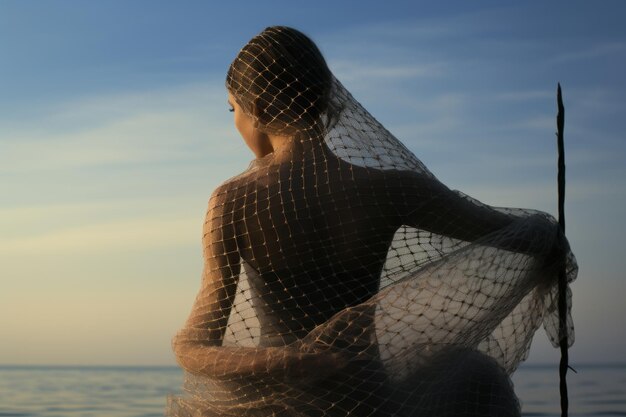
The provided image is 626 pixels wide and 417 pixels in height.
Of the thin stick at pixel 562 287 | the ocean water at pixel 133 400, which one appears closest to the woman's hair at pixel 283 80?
the thin stick at pixel 562 287

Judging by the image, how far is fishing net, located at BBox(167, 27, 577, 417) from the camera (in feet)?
9.47

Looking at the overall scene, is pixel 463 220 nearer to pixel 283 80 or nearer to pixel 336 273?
pixel 336 273

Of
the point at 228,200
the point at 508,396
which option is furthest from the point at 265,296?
the point at 508,396

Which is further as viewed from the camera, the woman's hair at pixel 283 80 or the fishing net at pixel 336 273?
the woman's hair at pixel 283 80

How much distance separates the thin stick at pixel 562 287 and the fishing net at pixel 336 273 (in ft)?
0.31

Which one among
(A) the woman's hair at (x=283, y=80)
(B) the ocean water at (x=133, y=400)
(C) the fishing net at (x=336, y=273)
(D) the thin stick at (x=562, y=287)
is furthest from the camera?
(B) the ocean water at (x=133, y=400)

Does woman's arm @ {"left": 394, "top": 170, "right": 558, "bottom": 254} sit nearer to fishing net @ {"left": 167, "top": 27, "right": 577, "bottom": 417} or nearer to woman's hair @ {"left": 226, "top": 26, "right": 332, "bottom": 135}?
fishing net @ {"left": 167, "top": 27, "right": 577, "bottom": 417}

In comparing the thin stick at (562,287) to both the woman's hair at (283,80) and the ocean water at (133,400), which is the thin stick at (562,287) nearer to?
the woman's hair at (283,80)

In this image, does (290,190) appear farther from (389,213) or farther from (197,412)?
(197,412)

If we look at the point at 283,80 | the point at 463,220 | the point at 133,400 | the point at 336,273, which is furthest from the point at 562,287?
the point at 133,400

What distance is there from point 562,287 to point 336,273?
0.85m

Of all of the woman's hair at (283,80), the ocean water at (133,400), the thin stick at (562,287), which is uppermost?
the woman's hair at (283,80)

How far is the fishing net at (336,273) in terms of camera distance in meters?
2.89

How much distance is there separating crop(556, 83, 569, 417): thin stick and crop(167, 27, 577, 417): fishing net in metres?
0.09
